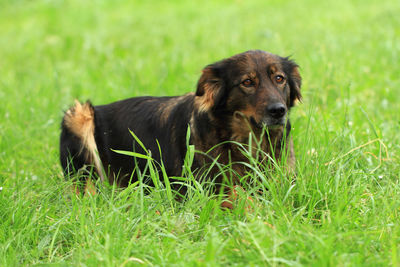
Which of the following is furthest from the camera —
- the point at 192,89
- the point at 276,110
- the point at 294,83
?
the point at 192,89

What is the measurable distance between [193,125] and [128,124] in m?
0.76

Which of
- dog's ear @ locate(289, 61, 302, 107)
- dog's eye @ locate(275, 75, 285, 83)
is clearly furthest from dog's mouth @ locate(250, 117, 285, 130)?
dog's ear @ locate(289, 61, 302, 107)

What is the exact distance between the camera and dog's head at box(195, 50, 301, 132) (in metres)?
2.99

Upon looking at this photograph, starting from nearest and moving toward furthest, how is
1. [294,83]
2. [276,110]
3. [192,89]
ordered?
[276,110] → [294,83] → [192,89]

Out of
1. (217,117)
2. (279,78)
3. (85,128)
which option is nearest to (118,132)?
(85,128)

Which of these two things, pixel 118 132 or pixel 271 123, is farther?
pixel 118 132

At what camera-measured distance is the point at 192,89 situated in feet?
16.7

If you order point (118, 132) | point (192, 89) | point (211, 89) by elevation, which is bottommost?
point (118, 132)

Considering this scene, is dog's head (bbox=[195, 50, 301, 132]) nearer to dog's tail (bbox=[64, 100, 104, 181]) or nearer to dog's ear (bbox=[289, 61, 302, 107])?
dog's ear (bbox=[289, 61, 302, 107])

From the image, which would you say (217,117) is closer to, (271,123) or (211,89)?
(211,89)

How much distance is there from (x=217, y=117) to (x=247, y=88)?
29 cm

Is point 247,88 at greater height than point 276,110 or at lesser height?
greater

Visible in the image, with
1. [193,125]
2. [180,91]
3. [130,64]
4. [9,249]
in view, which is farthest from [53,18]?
[9,249]

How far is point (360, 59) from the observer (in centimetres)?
633
